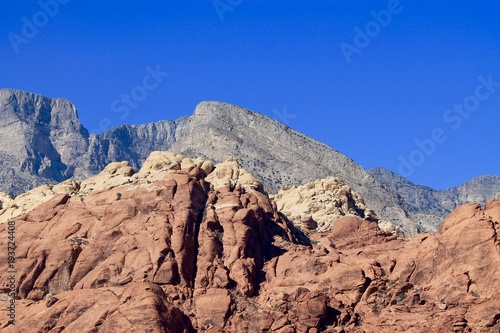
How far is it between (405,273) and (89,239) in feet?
106

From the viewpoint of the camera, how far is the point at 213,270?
12800cm

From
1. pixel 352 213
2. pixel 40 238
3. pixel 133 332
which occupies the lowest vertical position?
pixel 133 332

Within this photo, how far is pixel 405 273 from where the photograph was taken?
128 m

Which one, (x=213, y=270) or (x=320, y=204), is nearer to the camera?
(x=213, y=270)

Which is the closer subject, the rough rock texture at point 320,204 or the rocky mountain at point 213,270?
the rocky mountain at point 213,270

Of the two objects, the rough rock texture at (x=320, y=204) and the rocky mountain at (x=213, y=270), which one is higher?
the rough rock texture at (x=320, y=204)

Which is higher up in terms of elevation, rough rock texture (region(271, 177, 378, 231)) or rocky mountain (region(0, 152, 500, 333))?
rough rock texture (region(271, 177, 378, 231))

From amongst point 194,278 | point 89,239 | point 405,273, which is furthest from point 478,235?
point 89,239

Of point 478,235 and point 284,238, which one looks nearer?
point 478,235

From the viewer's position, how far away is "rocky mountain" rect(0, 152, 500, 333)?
116m

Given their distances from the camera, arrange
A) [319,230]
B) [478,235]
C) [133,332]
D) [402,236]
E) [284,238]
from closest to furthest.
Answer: [133,332] → [478,235] → [284,238] → [319,230] → [402,236]

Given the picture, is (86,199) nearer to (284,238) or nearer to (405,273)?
(284,238)

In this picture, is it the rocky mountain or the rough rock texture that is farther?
the rough rock texture

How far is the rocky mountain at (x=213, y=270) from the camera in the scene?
4569 inches
